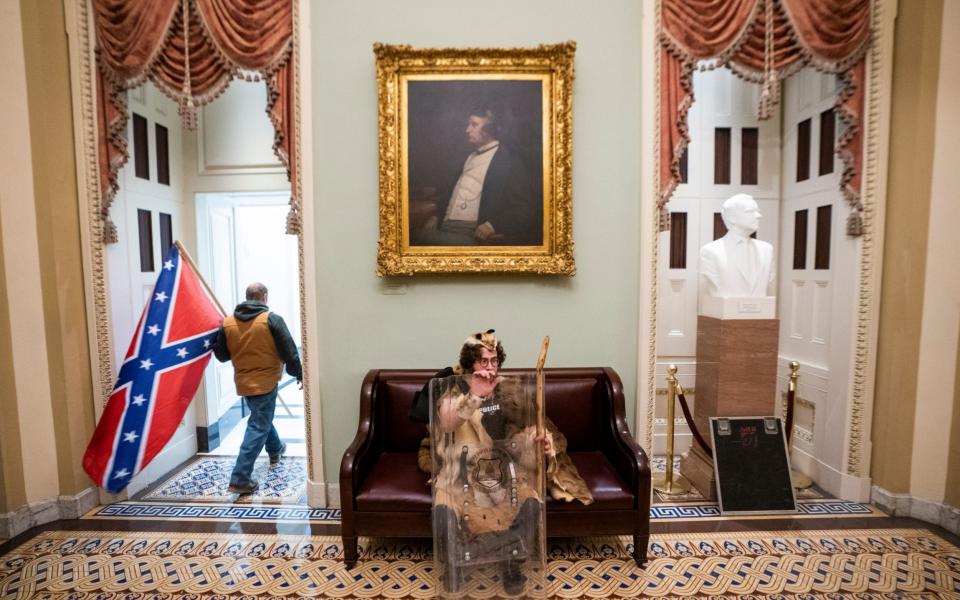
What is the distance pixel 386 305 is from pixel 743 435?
→ 267 centimetres

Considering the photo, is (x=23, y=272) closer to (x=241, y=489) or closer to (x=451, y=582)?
(x=241, y=489)

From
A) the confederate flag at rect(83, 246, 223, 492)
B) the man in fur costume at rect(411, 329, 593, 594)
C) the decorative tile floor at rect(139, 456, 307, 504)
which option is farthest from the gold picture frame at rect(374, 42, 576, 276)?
the decorative tile floor at rect(139, 456, 307, 504)

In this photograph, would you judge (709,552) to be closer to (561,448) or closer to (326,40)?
(561,448)

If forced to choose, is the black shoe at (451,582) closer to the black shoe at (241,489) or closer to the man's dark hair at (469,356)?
the man's dark hair at (469,356)

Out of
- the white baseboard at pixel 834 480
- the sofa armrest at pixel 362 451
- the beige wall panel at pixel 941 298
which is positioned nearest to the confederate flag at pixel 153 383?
the sofa armrest at pixel 362 451

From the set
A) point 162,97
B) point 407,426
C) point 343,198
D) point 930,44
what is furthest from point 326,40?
point 930,44

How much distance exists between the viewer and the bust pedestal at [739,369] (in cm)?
309

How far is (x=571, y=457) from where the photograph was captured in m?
2.91

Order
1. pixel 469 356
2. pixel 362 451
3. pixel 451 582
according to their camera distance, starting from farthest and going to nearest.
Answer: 1. pixel 362 451
2. pixel 469 356
3. pixel 451 582

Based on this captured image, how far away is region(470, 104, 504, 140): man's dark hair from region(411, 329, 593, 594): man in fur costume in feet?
5.02

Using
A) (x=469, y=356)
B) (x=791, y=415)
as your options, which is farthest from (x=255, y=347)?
(x=791, y=415)

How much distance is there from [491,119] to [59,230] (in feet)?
9.80

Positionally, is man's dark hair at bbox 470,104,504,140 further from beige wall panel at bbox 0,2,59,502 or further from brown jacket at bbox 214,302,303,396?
beige wall panel at bbox 0,2,59,502

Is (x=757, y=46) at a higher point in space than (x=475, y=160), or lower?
higher
